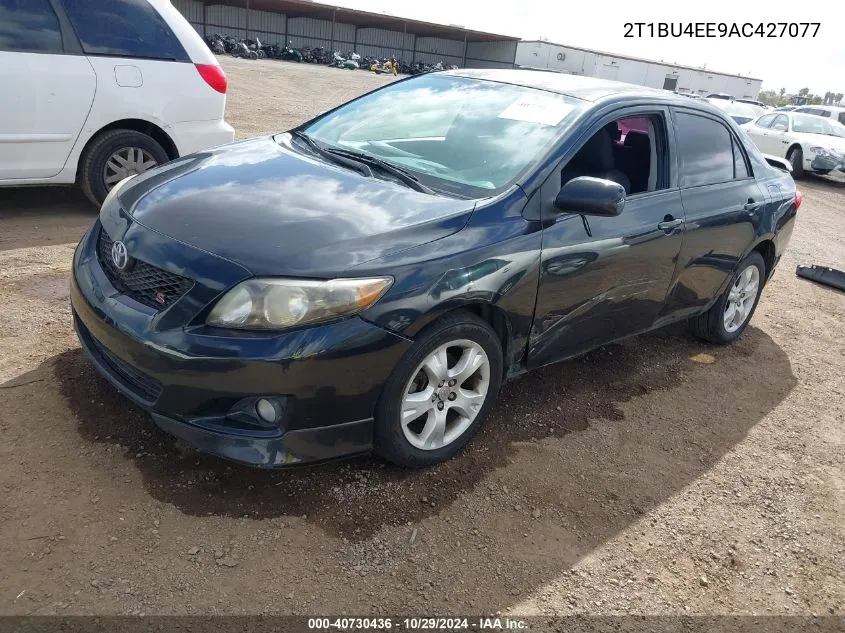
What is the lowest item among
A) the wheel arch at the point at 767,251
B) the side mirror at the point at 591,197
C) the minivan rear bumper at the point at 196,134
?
the wheel arch at the point at 767,251

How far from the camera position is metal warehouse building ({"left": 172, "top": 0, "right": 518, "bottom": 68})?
50125 millimetres

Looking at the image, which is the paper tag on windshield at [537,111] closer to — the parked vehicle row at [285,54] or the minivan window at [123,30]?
the minivan window at [123,30]

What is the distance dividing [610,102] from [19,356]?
328 cm

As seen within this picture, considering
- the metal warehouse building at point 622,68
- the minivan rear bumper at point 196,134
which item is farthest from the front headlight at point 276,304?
the metal warehouse building at point 622,68

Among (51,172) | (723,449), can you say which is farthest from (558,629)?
(51,172)

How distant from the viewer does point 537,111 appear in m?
3.45

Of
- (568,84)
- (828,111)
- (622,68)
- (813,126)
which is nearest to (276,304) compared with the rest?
(568,84)

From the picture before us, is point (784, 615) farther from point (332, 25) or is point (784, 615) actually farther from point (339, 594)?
point (332, 25)

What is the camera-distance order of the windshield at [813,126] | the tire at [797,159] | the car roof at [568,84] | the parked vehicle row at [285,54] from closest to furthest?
1. the car roof at [568,84]
2. the tire at [797,159]
3. the windshield at [813,126]
4. the parked vehicle row at [285,54]

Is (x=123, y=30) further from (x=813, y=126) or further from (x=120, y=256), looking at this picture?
(x=813, y=126)

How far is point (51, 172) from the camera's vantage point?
5312mm

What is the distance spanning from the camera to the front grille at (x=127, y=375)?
250 cm

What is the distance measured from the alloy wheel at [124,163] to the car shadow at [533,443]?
8.78 ft

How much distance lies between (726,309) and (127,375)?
13.0ft
